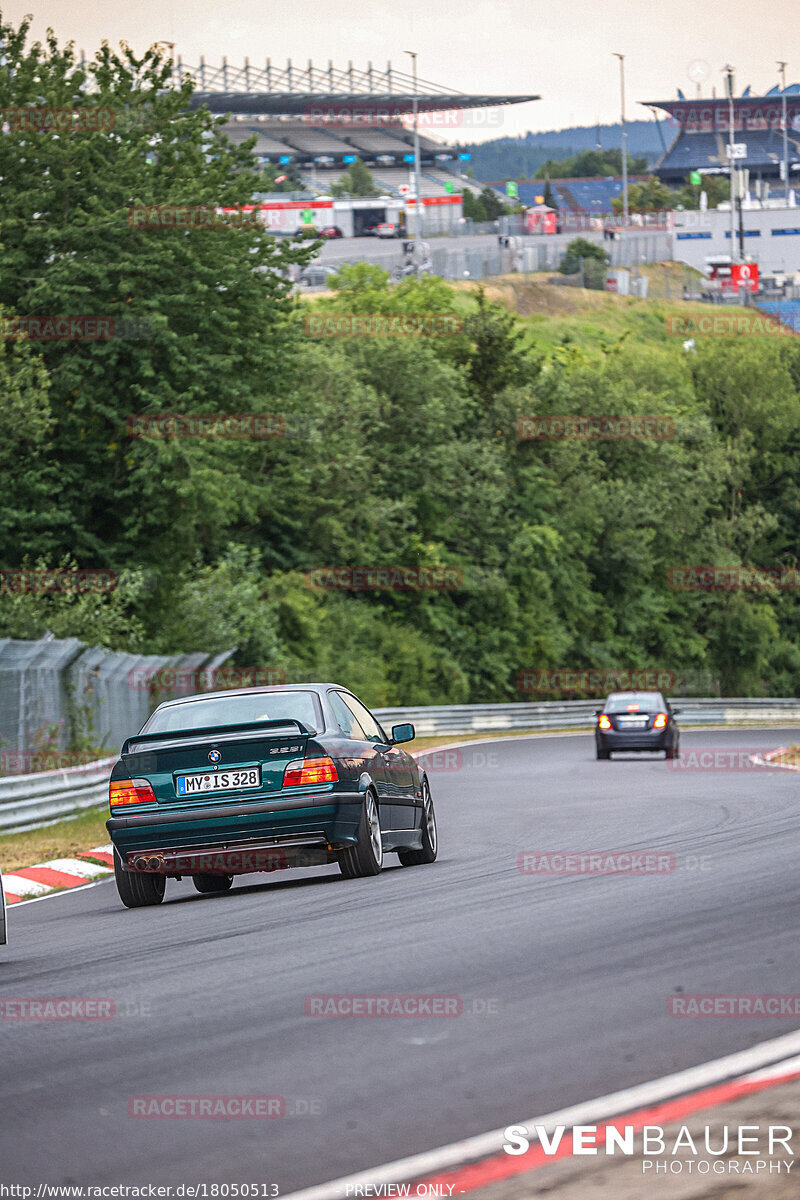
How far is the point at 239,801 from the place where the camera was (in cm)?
1172

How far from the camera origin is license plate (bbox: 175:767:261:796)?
1176 cm

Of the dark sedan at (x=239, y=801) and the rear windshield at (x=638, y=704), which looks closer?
the dark sedan at (x=239, y=801)

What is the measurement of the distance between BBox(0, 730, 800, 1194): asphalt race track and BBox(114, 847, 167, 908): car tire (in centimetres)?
18

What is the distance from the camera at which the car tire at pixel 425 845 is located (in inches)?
544

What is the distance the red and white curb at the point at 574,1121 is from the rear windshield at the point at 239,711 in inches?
251

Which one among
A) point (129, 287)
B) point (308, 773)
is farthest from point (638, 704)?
point (308, 773)

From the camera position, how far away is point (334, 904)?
10891mm

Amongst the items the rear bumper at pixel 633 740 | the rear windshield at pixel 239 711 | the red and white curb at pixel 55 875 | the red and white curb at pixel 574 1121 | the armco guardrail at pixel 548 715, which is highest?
the red and white curb at pixel 574 1121

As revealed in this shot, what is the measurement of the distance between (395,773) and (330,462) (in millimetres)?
39307

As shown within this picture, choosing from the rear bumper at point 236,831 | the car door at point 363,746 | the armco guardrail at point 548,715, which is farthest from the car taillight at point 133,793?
the armco guardrail at point 548,715

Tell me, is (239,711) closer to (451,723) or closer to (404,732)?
(404,732)

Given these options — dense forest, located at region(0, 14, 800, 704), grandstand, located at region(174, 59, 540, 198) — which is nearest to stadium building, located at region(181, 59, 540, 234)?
grandstand, located at region(174, 59, 540, 198)

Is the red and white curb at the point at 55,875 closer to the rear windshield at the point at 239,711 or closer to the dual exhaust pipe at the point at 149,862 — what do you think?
the dual exhaust pipe at the point at 149,862

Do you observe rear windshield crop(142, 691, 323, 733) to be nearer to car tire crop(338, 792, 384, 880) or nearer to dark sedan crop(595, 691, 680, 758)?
car tire crop(338, 792, 384, 880)
